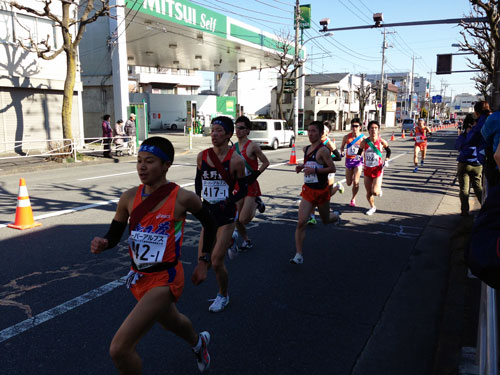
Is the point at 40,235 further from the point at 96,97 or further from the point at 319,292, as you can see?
the point at 96,97

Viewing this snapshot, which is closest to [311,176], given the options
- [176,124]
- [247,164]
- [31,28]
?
[247,164]

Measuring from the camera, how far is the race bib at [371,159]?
328 inches

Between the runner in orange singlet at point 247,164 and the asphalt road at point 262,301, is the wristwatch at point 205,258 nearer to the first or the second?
the asphalt road at point 262,301

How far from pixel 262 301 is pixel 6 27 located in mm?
19231

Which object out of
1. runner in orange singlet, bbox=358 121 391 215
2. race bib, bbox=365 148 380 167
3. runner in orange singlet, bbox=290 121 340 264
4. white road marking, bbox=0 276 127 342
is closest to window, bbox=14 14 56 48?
runner in orange singlet, bbox=358 121 391 215

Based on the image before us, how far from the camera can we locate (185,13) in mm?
25203

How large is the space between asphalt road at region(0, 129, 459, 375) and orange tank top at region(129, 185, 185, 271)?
39.9 inches

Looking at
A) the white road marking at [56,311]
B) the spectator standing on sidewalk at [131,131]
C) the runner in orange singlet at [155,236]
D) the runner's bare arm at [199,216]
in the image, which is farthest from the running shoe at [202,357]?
the spectator standing on sidewalk at [131,131]

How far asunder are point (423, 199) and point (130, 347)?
946cm

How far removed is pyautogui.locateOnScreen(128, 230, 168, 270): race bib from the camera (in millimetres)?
2748

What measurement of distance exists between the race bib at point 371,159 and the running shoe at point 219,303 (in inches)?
201

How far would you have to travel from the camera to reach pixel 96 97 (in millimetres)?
25781

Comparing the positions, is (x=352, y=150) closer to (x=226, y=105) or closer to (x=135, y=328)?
(x=135, y=328)

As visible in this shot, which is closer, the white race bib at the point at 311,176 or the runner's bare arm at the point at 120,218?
the runner's bare arm at the point at 120,218
